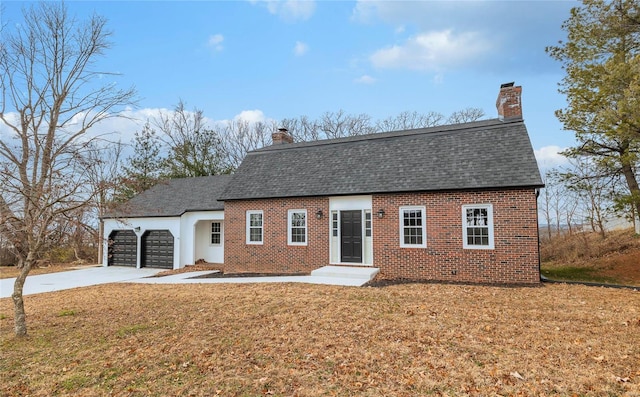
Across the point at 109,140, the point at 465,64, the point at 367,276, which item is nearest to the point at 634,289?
the point at 367,276

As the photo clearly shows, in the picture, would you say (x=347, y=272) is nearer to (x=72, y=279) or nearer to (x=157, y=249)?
(x=157, y=249)

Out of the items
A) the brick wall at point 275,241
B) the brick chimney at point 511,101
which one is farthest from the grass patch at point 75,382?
the brick chimney at point 511,101

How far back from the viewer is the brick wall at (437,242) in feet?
32.9

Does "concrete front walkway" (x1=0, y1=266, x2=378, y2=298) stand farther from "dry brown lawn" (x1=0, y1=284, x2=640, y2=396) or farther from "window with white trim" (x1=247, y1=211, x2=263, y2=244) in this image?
"dry brown lawn" (x1=0, y1=284, x2=640, y2=396)

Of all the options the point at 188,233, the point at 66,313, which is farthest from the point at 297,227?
the point at 66,313

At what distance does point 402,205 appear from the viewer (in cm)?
1146

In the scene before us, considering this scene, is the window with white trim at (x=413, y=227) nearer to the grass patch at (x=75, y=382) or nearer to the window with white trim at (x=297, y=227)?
the window with white trim at (x=297, y=227)

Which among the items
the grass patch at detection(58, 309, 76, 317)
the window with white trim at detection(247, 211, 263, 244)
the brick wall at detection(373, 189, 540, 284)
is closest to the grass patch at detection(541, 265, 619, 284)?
the brick wall at detection(373, 189, 540, 284)

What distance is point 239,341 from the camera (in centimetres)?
545

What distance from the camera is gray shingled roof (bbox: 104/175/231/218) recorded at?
55.6 ft

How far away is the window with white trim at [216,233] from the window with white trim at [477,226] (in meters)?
11.8

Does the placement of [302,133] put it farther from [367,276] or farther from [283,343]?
[283,343]

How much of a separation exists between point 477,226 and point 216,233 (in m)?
12.4

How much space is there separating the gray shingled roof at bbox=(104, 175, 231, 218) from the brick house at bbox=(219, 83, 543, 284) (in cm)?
312
